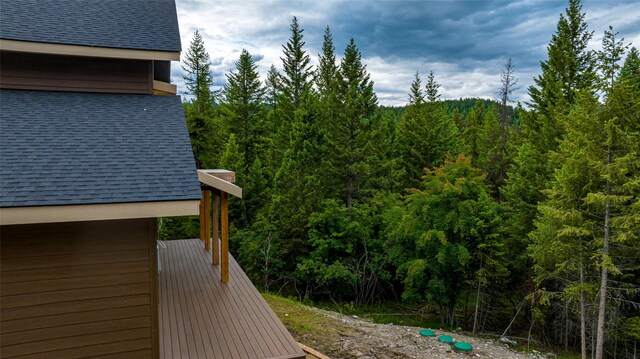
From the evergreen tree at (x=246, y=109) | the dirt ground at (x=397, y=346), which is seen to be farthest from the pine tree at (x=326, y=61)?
the dirt ground at (x=397, y=346)

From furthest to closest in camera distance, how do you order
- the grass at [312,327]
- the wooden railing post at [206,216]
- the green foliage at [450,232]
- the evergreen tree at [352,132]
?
the evergreen tree at [352,132], the green foliage at [450,232], the wooden railing post at [206,216], the grass at [312,327]

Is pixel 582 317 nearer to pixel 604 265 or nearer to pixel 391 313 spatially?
pixel 604 265

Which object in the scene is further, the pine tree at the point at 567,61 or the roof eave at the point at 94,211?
the pine tree at the point at 567,61

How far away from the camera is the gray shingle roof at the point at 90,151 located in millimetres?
3766

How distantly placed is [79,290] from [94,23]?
14.9 ft

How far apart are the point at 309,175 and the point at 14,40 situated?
12.6 meters

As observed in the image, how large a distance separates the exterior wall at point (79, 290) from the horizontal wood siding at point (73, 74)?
2.72 meters

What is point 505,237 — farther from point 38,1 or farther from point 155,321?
point 38,1

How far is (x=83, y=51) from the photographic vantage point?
5.32 meters

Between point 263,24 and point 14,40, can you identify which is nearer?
point 14,40

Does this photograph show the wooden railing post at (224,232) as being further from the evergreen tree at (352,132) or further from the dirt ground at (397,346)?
the evergreen tree at (352,132)

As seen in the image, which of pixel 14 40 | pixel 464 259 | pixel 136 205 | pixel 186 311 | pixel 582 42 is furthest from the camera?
pixel 582 42

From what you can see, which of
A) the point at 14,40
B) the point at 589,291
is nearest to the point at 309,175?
the point at 589,291

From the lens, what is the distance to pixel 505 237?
53.3 feet
